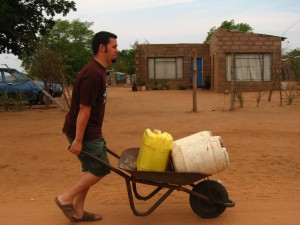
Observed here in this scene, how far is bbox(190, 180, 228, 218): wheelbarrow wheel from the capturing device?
13.3 feet

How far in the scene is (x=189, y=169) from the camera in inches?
153

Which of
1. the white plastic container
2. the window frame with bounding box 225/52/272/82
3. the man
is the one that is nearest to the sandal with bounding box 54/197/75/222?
the man

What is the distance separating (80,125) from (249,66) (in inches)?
763

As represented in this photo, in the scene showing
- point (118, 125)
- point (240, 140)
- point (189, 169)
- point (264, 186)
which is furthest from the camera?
point (118, 125)

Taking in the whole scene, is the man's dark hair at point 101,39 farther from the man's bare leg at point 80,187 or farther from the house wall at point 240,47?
the house wall at point 240,47

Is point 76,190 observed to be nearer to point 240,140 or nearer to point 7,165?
point 7,165

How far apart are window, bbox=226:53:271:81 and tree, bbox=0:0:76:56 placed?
10.0 meters

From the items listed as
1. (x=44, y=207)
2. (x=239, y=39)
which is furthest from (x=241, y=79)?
(x=44, y=207)

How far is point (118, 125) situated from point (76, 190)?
238 inches

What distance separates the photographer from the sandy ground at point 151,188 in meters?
4.28

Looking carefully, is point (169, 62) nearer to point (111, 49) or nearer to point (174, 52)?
point (174, 52)

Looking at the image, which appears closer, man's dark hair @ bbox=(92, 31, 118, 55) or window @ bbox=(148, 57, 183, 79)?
man's dark hair @ bbox=(92, 31, 118, 55)

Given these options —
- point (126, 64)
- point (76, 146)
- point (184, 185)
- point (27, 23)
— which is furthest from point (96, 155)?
point (126, 64)

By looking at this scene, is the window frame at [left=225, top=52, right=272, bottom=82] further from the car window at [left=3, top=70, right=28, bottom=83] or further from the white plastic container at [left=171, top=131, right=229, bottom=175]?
the white plastic container at [left=171, top=131, right=229, bottom=175]
